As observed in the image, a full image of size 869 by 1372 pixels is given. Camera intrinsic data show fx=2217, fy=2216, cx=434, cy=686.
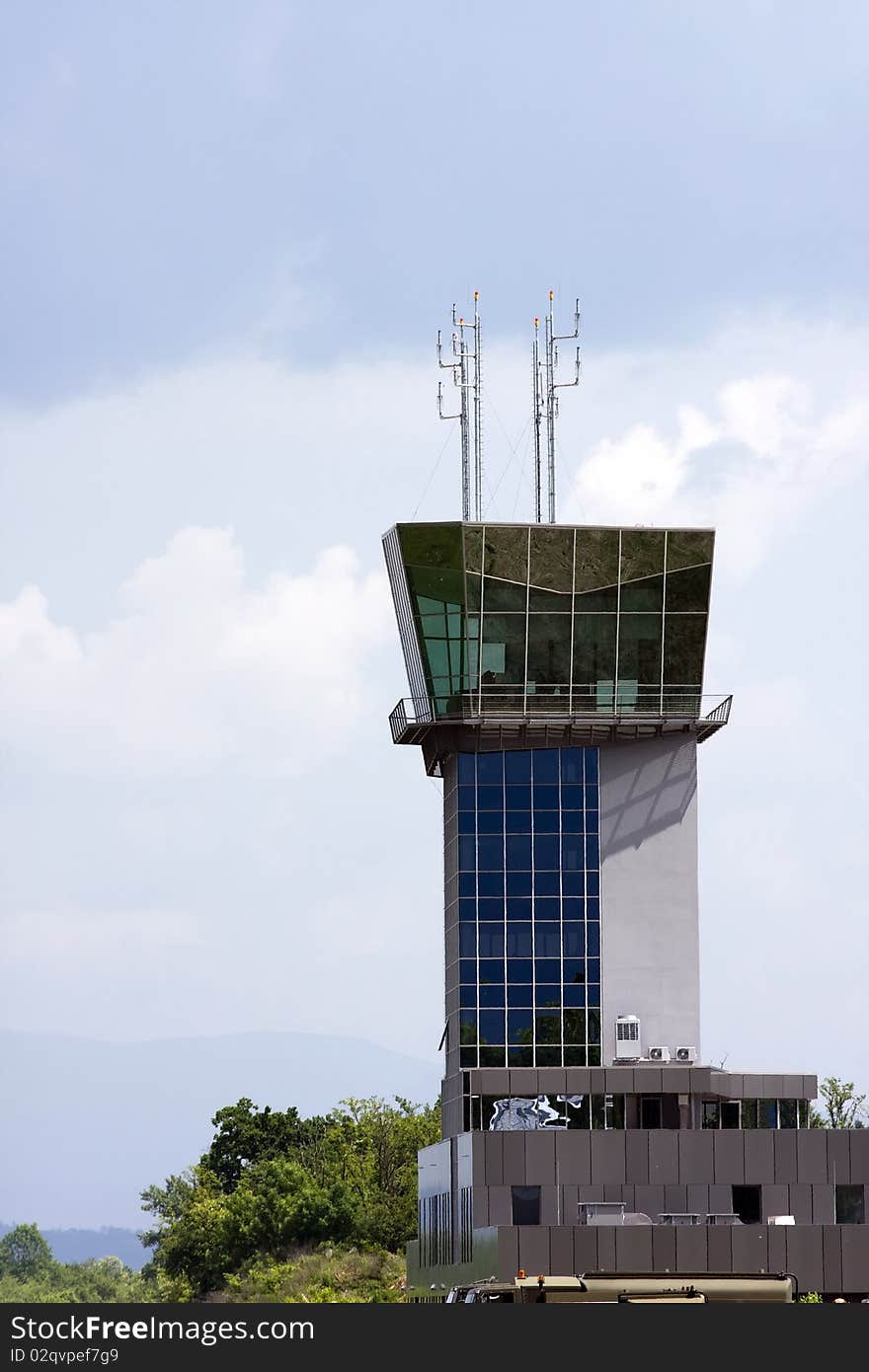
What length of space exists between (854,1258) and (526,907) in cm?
2737

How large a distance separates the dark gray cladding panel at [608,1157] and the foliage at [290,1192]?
51851 millimetres

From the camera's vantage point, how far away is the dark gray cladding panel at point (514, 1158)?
336 ft

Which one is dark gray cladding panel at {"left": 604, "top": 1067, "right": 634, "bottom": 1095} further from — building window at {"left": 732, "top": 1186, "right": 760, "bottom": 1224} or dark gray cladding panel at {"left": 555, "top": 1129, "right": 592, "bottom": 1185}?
building window at {"left": 732, "top": 1186, "right": 760, "bottom": 1224}

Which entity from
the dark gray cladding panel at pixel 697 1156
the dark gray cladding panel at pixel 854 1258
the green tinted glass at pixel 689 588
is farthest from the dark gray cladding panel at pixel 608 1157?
the green tinted glass at pixel 689 588

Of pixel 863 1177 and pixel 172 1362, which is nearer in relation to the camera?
pixel 172 1362

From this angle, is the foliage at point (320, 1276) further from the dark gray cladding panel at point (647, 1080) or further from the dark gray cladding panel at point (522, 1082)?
the dark gray cladding panel at point (647, 1080)

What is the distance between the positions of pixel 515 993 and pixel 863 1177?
19495 millimetres

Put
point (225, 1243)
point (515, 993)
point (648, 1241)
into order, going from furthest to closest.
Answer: point (225, 1243)
point (515, 993)
point (648, 1241)

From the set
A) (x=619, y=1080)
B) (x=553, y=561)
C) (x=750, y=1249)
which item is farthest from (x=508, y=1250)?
(x=553, y=561)

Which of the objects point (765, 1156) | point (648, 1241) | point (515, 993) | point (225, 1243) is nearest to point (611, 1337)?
point (648, 1241)

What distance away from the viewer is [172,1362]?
3612cm

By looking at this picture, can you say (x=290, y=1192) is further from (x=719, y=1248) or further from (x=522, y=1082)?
(x=719, y=1248)

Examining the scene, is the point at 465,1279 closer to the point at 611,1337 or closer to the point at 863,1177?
the point at 863,1177

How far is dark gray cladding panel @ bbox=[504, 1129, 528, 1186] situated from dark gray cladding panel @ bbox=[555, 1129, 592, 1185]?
1.71m
